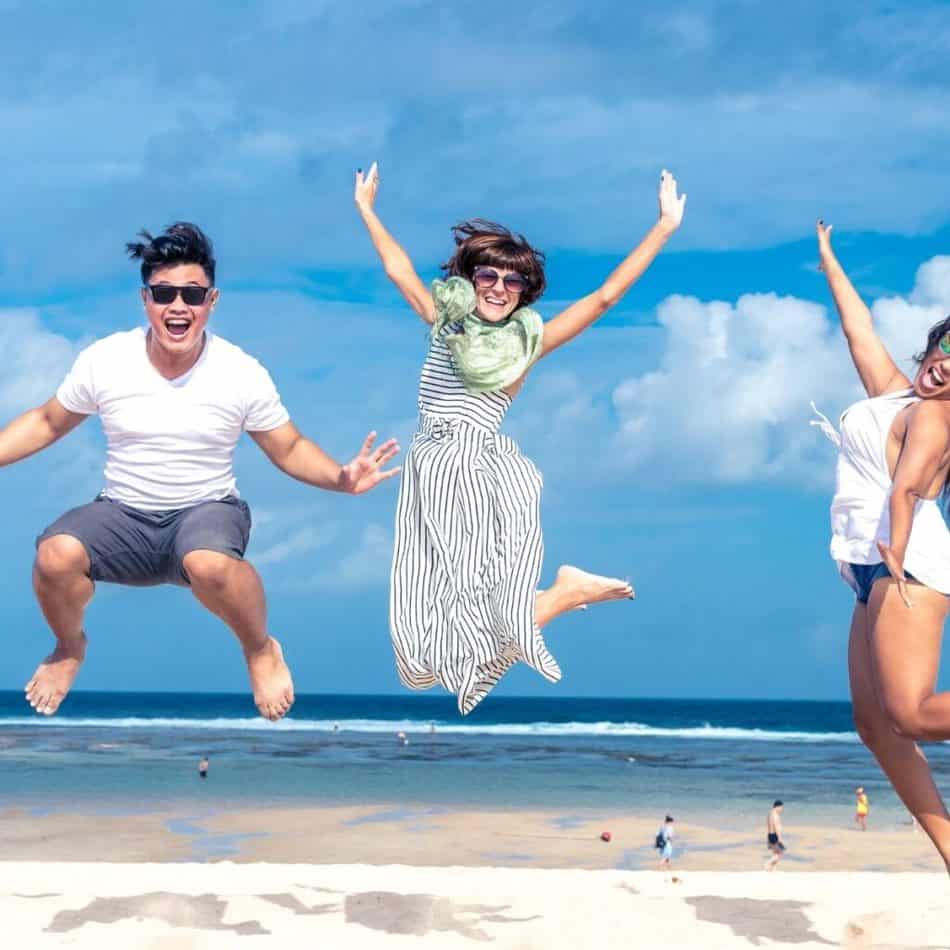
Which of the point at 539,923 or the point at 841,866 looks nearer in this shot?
the point at 539,923

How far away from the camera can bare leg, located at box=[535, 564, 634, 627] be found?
258 inches

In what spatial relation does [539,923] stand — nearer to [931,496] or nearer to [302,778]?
[931,496]

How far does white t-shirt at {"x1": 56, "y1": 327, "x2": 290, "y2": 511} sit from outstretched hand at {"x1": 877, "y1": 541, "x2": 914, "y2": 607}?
270cm

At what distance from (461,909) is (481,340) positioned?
3322 mm

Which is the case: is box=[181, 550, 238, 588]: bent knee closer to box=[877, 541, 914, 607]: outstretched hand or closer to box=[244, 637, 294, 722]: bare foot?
box=[244, 637, 294, 722]: bare foot

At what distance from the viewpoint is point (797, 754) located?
165 ft

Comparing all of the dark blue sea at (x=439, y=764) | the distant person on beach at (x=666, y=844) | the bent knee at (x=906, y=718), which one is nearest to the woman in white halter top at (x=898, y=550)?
the bent knee at (x=906, y=718)

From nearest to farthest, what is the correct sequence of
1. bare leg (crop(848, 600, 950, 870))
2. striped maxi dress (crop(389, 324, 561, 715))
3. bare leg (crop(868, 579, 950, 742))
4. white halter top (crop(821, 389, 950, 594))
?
1. bare leg (crop(868, 579, 950, 742))
2. white halter top (crop(821, 389, 950, 594))
3. bare leg (crop(848, 600, 950, 870))
4. striped maxi dress (crop(389, 324, 561, 715))

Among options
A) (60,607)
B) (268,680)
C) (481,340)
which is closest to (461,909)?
(268,680)

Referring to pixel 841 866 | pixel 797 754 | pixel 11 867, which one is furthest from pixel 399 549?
pixel 797 754

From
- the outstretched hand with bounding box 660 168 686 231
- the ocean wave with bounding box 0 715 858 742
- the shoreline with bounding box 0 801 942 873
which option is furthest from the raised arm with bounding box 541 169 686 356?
the ocean wave with bounding box 0 715 858 742

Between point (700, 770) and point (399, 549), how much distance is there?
3703cm

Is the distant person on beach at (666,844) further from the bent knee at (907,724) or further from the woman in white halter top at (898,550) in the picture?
the bent knee at (907,724)

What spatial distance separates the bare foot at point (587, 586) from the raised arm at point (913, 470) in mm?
1649
